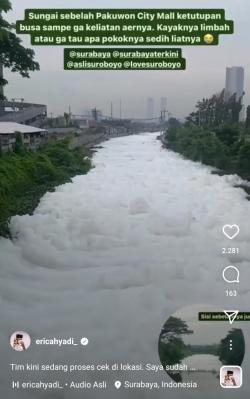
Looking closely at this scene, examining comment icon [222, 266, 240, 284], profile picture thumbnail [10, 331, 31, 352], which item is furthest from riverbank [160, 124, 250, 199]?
profile picture thumbnail [10, 331, 31, 352]

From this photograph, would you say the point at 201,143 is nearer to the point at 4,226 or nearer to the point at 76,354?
the point at 4,226

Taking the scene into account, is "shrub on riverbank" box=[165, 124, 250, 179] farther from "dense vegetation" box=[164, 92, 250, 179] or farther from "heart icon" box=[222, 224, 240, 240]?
"heart icon" box=[222, 224, 240, 240]

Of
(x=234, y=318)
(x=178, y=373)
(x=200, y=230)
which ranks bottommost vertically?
(x=178, y=373)

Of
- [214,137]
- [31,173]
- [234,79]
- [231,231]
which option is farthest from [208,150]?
[31,173]

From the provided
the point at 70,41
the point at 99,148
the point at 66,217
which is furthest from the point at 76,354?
the point at 99,148

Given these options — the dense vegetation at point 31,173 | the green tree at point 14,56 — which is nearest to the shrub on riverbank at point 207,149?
the dense vegetation at point 31,173
